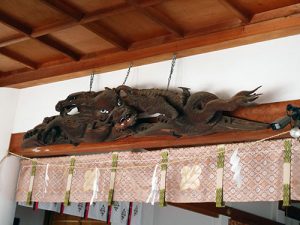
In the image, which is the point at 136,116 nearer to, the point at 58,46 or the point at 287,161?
the point at 58,46

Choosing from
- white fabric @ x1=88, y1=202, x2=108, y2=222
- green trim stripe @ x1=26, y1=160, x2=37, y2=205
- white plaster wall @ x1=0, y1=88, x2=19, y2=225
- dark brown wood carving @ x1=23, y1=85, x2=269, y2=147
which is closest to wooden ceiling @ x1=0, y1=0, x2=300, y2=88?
dark brown wood carving @ x1=23, y1=85, x2=269, y2=147

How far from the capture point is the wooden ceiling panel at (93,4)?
11.4 ft

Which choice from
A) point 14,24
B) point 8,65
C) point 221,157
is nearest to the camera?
point 221,157

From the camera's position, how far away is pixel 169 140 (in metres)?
3.80

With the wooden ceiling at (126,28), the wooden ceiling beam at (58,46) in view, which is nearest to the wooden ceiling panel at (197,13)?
the wooden ceiling at (126,28)

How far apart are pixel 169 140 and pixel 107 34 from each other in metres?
1.01

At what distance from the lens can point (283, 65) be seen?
3.35 m

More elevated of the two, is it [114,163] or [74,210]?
[114,163]

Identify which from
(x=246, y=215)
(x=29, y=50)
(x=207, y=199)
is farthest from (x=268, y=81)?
(x=246, y=215)

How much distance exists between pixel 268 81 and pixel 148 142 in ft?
3.63

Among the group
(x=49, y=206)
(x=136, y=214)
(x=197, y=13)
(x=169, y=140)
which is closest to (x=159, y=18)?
(x=197, y=13)

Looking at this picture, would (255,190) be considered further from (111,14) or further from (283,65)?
(111,14)

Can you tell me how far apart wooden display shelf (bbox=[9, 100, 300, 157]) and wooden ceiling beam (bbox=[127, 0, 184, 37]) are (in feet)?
2.71

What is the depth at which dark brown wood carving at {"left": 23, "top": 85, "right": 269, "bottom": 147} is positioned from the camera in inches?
135
